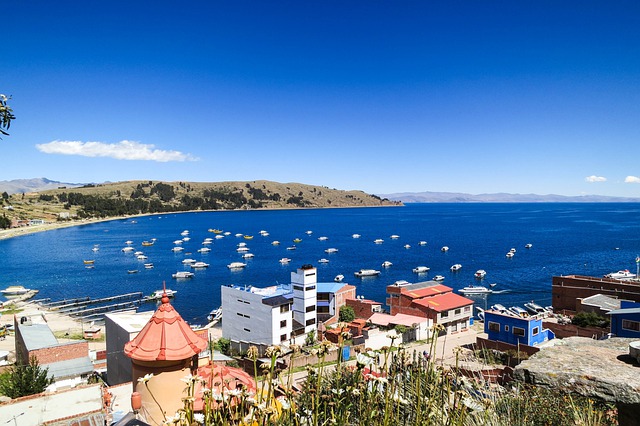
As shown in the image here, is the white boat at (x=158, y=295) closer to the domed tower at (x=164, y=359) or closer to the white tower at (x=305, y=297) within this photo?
the white tower at (x=305, y=297)

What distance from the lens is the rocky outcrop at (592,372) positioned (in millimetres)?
3234

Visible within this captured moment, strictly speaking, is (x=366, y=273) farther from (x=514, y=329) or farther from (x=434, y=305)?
(x=514, y=329)

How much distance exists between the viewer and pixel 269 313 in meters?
30.4

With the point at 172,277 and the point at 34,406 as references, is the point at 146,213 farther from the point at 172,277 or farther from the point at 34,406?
the point at 34,406

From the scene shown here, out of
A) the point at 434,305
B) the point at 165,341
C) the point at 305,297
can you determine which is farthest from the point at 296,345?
the point at 434,305

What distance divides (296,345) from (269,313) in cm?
2836

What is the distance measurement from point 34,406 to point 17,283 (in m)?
62.3

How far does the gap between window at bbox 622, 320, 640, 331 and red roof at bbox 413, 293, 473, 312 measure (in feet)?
40.4

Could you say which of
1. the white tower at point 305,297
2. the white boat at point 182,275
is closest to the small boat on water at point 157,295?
the white boat at point 182,275

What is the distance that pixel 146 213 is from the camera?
197 meters

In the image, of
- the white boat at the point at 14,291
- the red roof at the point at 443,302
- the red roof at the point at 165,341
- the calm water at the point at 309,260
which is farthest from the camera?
the calm water at the point at 309,260

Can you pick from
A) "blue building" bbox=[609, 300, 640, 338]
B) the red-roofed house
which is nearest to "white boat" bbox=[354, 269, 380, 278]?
the red-roofed house

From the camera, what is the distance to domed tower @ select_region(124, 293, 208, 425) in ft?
25.3

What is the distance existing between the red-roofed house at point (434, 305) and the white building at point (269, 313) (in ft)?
29.6
